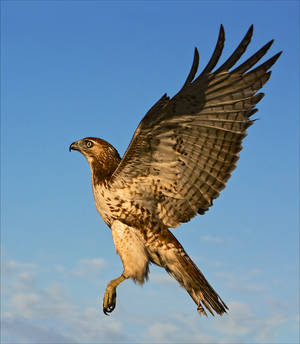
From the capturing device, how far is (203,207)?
287 inches

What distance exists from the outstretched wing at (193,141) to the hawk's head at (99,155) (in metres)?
0.37

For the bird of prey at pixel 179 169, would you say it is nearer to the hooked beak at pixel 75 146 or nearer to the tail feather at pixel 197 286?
the tail feather at pixel 197 286

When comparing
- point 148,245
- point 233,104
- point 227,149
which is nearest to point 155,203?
point 148,245

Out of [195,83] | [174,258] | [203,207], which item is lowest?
[174,258]

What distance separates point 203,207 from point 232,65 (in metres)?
2.06

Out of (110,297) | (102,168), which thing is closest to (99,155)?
(102,168)

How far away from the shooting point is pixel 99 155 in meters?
7.63

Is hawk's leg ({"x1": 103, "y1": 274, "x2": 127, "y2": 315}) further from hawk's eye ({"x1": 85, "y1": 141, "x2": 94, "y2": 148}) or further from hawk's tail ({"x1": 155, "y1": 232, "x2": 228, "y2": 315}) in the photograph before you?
hawk's eye ({"x1": 85, "y1": 141, "x2": 94, "y2": 148})

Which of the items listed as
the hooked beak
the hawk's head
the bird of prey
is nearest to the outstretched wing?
→ the bird of prey

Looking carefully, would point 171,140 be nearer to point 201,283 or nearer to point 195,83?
point 195,83

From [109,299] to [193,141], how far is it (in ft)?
8.10

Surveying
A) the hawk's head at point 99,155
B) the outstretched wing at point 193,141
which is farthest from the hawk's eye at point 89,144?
the outstretched wing at point 193,141

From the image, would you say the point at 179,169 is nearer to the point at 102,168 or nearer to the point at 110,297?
the point at 102,168

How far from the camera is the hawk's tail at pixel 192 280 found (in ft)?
23.4
